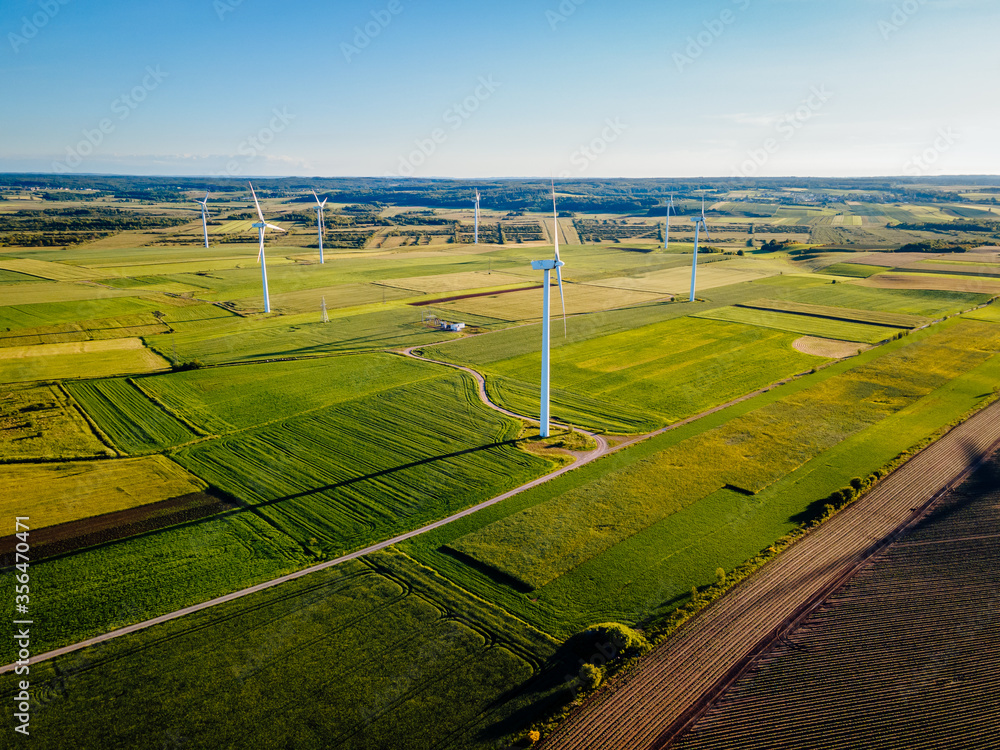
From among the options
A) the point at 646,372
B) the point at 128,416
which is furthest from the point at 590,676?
the point at 128,416

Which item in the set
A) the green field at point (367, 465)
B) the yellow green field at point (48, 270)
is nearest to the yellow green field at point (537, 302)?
the green field at point (367, 465)

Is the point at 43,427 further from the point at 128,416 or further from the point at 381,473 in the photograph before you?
the point at 381,473

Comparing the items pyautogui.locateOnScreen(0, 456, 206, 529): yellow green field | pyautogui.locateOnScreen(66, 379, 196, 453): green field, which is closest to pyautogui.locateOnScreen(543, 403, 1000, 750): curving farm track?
pyautogui.locateOnScreen(0, 456, 206, 529): yellow green field

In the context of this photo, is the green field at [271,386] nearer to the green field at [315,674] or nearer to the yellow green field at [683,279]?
the green field at [315,674]

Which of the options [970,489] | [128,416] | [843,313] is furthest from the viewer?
[843,313]

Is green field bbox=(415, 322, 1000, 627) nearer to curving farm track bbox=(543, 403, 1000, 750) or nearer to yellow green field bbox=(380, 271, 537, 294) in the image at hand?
curving farm track bbox=(543, 403, 1000, 750)
